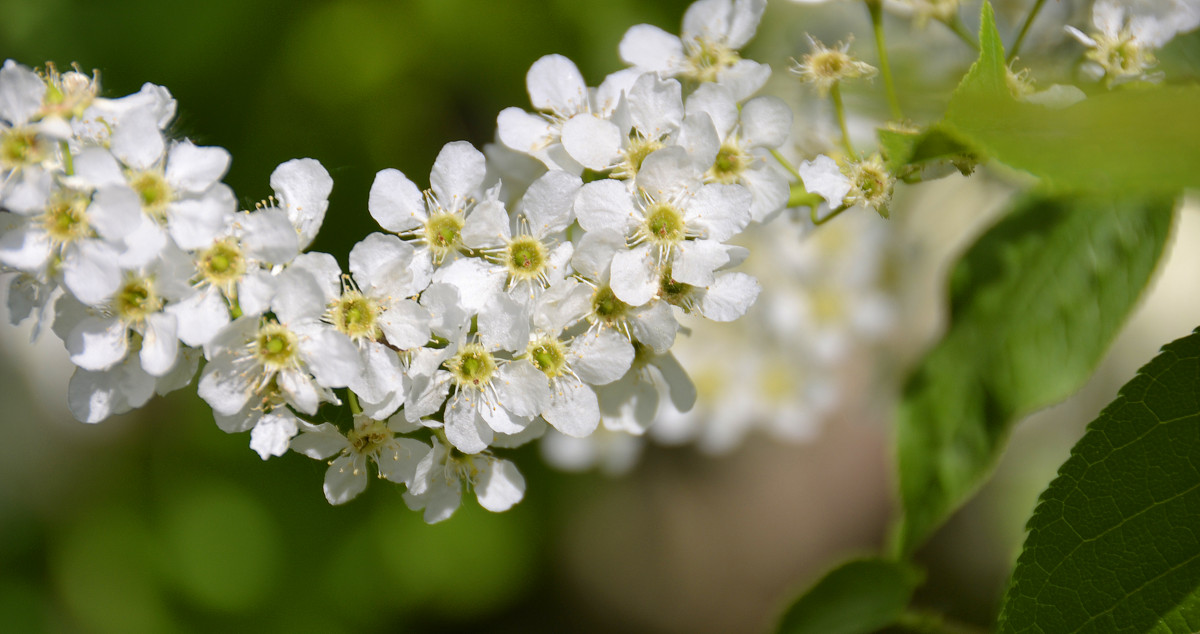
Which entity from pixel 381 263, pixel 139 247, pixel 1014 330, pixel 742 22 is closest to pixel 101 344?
pixel 139 247

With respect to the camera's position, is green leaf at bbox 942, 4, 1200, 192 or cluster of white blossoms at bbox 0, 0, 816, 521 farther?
cluster of white blossoms at bbox 0, 0, 816, 521

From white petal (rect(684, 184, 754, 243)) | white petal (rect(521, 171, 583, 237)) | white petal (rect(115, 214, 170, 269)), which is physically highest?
white petal (rect(684, 184, 754, 243))

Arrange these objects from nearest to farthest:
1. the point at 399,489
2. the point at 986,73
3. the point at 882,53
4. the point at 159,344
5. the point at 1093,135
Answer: the point at 1093,135 < the point at 986,73 < the point at 159,344 < the point at 882,53 < the point at 399,489

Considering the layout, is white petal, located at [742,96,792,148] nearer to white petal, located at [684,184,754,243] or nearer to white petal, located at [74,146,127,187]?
white petal, located at [684,184,754,243]

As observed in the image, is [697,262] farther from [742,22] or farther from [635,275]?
[742,22]

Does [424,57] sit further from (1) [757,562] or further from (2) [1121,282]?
(1) [757,562]

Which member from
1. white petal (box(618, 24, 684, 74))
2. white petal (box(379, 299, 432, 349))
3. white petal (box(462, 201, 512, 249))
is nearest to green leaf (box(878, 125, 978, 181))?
white petal (box(618, 24, 684, 74))
